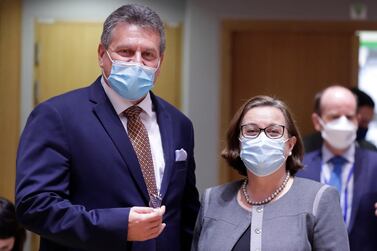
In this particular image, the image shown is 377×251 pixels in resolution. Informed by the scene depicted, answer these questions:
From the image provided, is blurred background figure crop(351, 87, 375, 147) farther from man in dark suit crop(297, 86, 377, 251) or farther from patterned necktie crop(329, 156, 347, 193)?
patterned necktie crop(329, 156, 347, 193)

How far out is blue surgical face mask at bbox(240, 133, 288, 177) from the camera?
2068 mm

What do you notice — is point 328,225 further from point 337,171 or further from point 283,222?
point 337,171


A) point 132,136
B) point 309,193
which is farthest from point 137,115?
point 309,193

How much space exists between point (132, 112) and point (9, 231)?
924 mm

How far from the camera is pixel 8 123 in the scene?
445 centimetres

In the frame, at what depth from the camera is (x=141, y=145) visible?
6.47 feet

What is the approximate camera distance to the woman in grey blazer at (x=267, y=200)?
193 centimetres

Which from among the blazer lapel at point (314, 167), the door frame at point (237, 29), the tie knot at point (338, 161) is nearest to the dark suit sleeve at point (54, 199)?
the blazer lapel at point (314, 167)

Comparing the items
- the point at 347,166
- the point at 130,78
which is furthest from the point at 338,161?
the point at 130,78

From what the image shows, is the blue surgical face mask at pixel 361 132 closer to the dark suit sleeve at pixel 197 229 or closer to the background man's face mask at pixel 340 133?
the background man's face mask at pixel 340 133

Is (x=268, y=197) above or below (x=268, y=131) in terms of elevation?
below

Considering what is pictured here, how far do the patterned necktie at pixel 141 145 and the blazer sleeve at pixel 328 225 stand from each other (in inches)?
20.6

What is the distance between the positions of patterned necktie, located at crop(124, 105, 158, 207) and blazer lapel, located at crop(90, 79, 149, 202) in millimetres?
36

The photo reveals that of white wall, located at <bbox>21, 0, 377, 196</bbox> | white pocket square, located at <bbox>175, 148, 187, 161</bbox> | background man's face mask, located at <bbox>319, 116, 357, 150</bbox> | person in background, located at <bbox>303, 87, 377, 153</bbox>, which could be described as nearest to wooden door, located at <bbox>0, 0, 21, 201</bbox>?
white wall, located at <bbox>21, 0, 377, 196</bbox>
